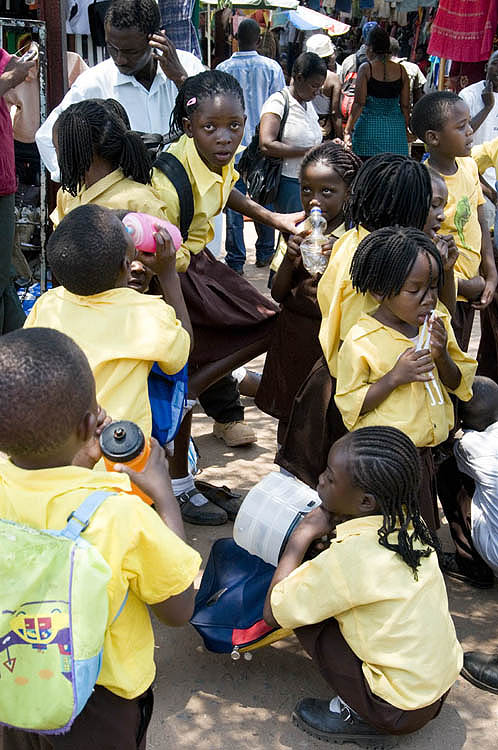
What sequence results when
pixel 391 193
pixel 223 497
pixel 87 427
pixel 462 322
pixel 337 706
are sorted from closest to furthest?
pixel 87 427, pixel 337 706, pixel 391 193, pixel 462 322, pixel 223 497

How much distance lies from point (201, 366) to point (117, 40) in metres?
1.60

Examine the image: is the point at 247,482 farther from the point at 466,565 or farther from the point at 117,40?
the point at 117,40

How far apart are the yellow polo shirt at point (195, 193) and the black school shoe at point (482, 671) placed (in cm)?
182

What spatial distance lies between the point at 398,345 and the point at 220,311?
1.02 metres

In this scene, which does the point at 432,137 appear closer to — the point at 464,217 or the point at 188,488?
the point at 464,217

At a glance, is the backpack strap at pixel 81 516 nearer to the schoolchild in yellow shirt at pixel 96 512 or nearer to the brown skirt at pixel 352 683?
the schoolchild in yellow shirt at pixel 96 512

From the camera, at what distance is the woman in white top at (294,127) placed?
21.3 feet

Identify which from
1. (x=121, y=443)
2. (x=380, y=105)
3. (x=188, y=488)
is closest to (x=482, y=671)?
(x=188, y=488)

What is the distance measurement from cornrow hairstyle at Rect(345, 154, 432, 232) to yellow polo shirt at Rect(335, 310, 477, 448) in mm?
413

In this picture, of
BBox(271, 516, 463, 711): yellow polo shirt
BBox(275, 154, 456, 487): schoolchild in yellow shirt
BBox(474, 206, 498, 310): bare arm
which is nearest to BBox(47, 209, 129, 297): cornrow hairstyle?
BBox(275, 154, 456, 487): schoolchild in yellow shirt

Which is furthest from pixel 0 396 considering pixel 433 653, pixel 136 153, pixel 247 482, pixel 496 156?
pixel 496 156

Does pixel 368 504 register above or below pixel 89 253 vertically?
below

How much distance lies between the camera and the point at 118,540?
63.8 inches

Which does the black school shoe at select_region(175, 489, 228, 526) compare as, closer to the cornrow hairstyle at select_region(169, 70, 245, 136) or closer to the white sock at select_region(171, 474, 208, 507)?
the white sock at select_region(171, 474, 208, 507)
